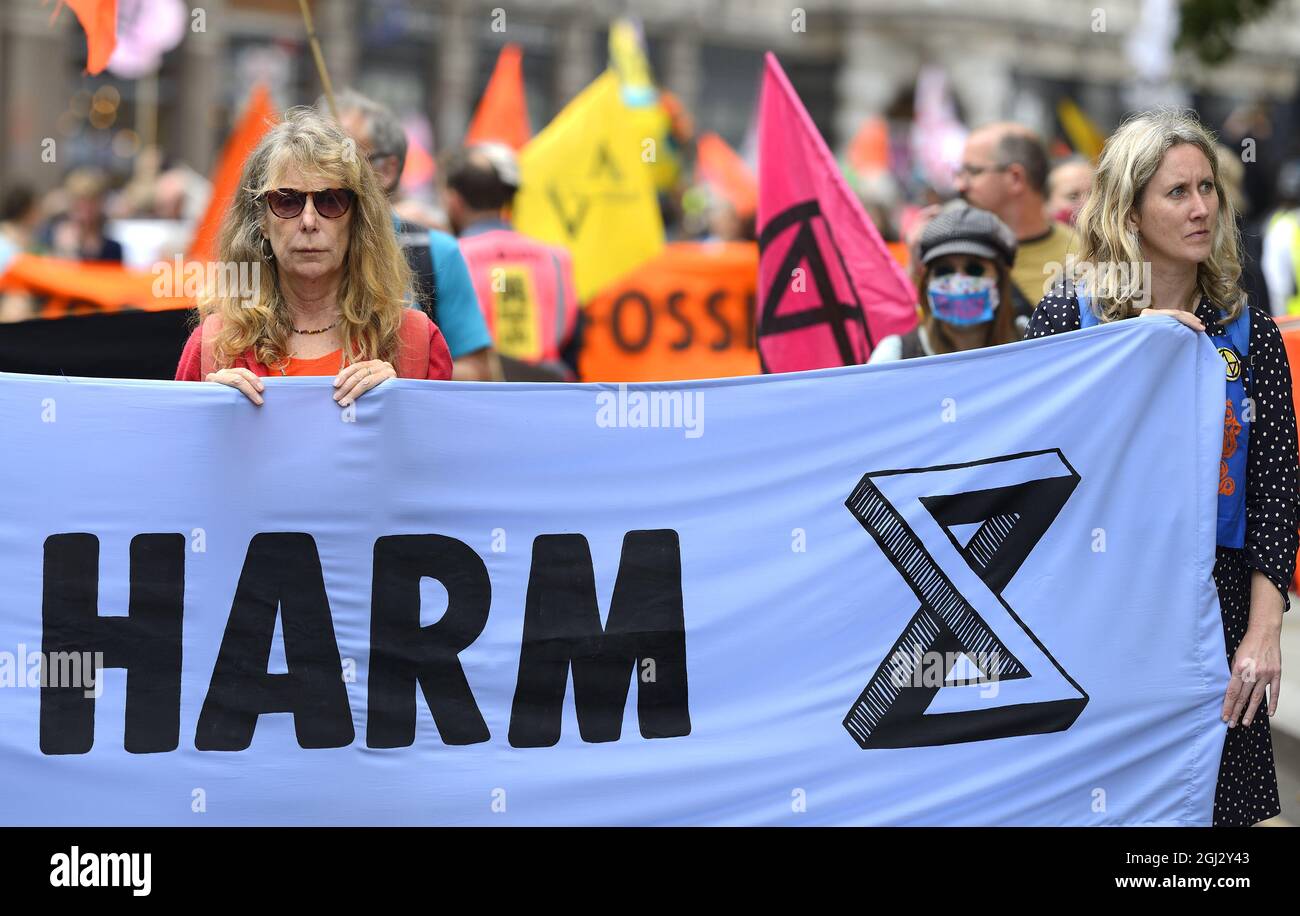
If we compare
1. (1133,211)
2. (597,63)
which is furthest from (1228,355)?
(597,63)

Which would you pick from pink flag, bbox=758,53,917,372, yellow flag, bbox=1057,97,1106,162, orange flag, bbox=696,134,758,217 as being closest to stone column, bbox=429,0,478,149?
yellow flag, bbox=1057,97,1106,162

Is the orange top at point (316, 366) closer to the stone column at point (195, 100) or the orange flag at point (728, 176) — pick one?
the orange flag at point (728, 176)

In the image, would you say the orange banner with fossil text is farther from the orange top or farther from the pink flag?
the orange top

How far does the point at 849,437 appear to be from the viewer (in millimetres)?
3896

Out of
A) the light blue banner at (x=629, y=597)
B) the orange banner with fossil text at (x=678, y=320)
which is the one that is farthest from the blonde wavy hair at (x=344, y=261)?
the orange banner with fossil text at (x=678, y=320)

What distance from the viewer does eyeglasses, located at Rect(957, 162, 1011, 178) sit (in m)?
6.13

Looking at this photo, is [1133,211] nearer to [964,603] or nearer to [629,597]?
[964,603]

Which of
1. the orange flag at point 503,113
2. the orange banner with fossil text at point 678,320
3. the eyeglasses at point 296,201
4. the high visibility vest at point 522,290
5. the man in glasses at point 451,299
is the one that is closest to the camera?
the eyeglasses at point 296,201

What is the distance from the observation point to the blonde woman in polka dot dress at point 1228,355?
146 inches

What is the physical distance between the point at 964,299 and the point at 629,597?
64.4 inches

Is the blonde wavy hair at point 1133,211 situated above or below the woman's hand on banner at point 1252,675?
above

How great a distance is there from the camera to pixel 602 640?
386 cm

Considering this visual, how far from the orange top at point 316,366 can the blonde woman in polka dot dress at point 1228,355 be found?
164cm
